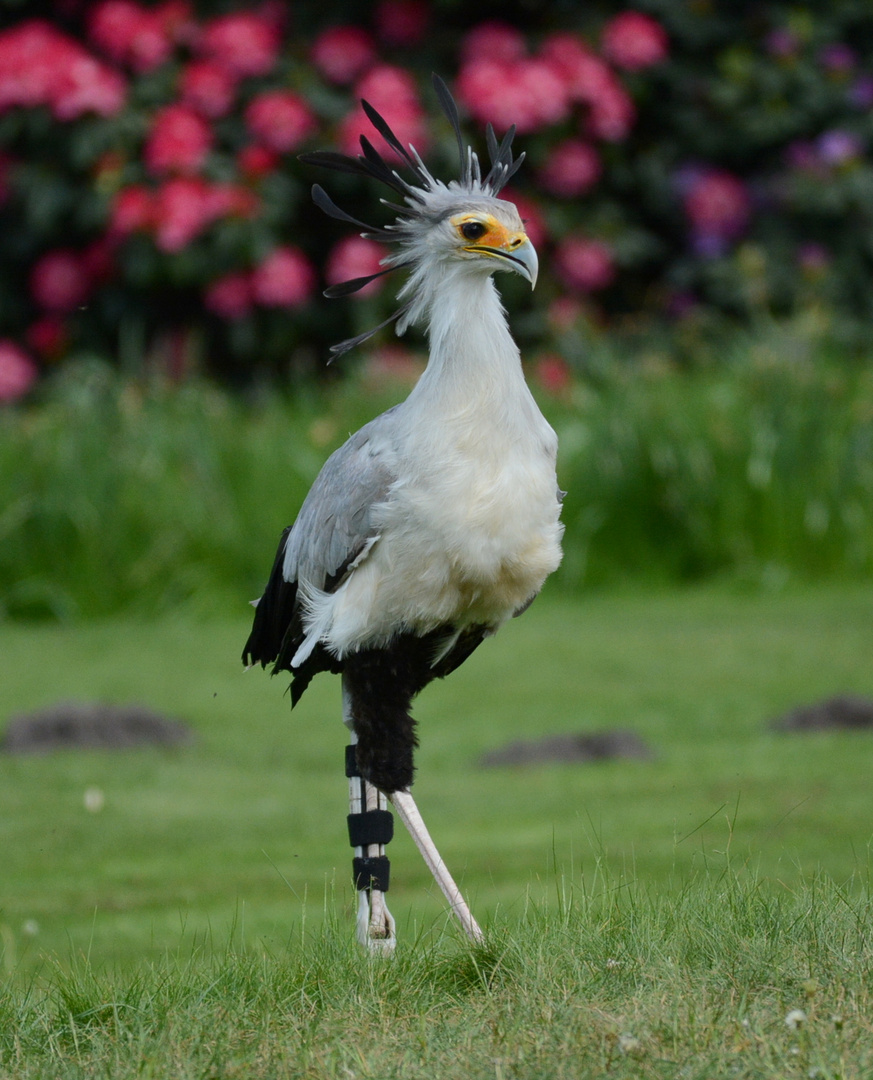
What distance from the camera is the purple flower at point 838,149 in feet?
38.8

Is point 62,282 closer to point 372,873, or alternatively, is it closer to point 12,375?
point 12,375

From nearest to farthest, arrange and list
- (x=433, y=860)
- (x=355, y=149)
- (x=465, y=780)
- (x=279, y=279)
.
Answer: (x=433, y=860)
(x=465, y=780)
(x=355, y=149)
(x=279, y=279)

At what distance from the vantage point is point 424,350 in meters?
12.0

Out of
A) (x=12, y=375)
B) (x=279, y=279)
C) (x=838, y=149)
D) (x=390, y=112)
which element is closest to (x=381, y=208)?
(x=390, y=112)

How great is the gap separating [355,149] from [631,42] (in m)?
2.20

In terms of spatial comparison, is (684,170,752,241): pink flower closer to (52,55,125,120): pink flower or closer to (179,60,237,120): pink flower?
(179,60,237,120): pink flower

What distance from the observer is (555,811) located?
6141mm

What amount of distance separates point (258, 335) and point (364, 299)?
40.6 inches

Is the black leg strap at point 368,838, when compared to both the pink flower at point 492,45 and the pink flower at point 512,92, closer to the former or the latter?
the pink flower at point 512,92

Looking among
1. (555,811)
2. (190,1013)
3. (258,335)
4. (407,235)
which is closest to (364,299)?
(258,335)

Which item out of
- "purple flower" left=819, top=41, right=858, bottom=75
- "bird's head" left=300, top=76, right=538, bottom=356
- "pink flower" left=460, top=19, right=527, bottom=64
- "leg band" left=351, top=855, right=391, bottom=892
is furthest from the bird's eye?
"purple flower" left=819, top=41, right=858, bottom=75

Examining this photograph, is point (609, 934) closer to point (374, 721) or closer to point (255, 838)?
point (374, 721)

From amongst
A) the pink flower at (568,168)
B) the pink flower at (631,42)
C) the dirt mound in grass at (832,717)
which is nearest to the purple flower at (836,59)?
the pink flower at (631,42)

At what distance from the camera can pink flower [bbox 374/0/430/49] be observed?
1242 centimetres
